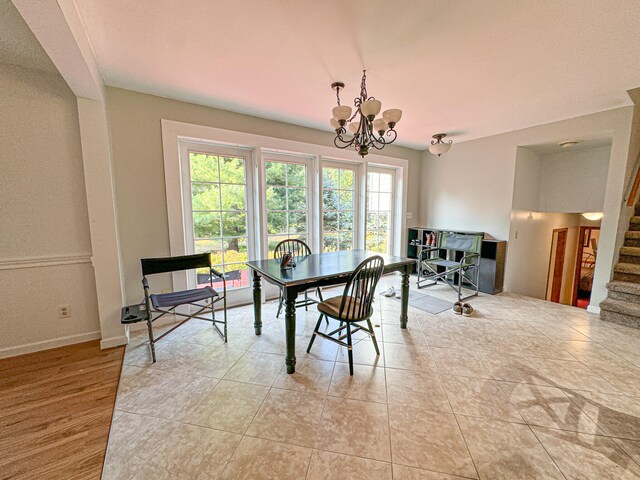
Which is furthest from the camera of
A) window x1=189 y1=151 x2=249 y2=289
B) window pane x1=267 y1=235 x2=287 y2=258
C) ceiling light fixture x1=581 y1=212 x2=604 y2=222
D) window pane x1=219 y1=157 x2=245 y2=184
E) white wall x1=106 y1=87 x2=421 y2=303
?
ceiling light fixture x1=581 y1=212 x2=604 y2=222

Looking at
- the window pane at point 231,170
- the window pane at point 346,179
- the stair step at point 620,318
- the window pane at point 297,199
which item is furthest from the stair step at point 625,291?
the window pane at point 231,170

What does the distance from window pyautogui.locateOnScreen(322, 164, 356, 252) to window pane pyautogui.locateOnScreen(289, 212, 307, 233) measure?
0.31 metres

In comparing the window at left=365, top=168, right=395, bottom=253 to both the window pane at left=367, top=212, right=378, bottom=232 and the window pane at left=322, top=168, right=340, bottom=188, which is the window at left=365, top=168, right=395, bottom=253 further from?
the window pane at left=322, top=168, right=340, bottom=188

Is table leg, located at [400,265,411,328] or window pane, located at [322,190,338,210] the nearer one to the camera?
table leg, located at [400,265,411,328]

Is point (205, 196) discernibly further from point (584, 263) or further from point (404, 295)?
point (584, 263)

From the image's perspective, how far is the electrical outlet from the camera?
7.69ft

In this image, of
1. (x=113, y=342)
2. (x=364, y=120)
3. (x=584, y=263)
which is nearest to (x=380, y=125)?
(x=364, y=120)

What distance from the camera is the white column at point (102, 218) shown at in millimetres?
2176

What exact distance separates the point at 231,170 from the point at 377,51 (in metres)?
2.06

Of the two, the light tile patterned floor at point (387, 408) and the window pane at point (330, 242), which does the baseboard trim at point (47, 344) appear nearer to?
the light tile patterned floor at point (387, 408)

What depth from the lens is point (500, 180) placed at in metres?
3.89

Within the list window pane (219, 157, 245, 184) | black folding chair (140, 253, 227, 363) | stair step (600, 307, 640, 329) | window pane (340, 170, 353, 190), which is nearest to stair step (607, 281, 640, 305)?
stair step (600, 307, 640, 329)

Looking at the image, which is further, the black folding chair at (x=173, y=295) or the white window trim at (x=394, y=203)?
the white window trim at (x=394, y=203)

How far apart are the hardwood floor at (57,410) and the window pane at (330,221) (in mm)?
2850
